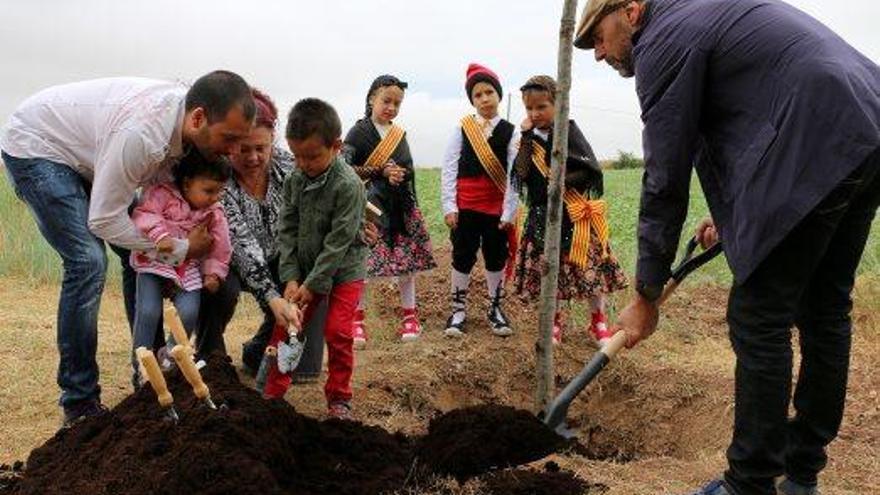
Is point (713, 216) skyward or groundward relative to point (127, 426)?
skyward

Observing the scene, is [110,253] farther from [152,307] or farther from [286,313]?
[286,313]

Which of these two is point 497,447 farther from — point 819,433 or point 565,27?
A: point 565,27

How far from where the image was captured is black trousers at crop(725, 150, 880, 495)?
2625 millimetres

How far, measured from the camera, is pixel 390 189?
5781 millimetres

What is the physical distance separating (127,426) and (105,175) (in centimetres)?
98

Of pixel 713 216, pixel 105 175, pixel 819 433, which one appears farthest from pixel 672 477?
pixel 105 175

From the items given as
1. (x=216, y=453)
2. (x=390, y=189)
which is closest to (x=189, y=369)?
(x=216, y=453)

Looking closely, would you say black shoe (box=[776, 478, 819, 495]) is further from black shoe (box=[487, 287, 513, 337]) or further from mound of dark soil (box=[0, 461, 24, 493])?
black shoe (box=[487, 287, 513, 337])

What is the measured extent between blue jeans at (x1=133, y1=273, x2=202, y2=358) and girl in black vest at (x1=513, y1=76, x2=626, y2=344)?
2.26 meters

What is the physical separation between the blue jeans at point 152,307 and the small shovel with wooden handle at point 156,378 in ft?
3.44

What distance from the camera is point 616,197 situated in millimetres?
17500

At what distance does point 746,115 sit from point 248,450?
1801 mm

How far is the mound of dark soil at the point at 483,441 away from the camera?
A: 128 inches

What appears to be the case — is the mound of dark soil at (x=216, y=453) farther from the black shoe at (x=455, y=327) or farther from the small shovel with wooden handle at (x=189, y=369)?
the black shoe at (x=455, y=327)
